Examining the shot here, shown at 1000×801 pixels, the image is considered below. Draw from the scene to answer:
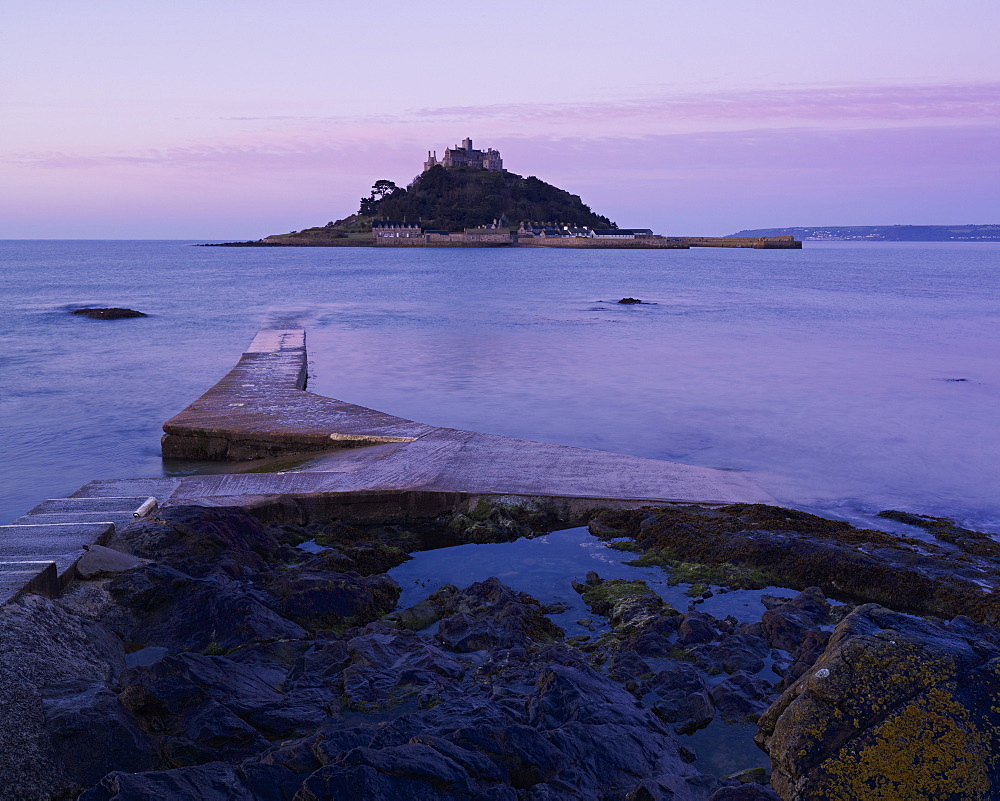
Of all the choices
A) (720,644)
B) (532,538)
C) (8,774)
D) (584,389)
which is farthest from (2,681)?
(584,389)

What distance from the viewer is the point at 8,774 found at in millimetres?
2916

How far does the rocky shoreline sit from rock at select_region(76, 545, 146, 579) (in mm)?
21

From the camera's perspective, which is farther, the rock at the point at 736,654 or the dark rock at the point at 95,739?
the rock at the point at 736,654

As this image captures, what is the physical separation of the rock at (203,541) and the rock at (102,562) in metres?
0.18

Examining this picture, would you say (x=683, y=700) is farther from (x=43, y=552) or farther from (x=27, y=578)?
(x=43, y=552)

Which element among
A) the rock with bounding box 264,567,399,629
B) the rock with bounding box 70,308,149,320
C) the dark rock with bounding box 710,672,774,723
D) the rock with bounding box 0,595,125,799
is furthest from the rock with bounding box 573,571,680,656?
the rock with bounding box 70,308,149,320

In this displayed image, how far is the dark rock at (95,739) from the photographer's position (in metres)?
3.05

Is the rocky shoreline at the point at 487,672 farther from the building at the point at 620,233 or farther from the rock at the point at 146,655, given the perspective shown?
the building at the point at 620,233

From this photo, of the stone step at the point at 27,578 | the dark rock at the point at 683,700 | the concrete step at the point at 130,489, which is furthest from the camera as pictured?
the concrete step at the point at 130,489

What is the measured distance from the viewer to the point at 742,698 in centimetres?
385

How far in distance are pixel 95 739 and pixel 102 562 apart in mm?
1788

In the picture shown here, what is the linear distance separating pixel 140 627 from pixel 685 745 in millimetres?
2967

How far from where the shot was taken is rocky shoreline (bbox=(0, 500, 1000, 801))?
109 inches

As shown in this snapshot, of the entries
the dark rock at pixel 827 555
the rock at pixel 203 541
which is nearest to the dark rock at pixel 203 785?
the rock at pixel 203 541
